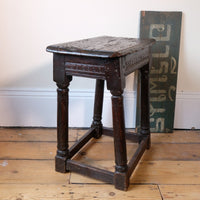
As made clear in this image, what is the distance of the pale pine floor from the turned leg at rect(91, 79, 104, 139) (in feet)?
0.20

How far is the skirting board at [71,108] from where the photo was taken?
180cm

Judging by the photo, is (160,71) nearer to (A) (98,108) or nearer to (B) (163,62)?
(B) (163,62)

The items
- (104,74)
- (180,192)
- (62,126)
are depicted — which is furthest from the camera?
(62,126)

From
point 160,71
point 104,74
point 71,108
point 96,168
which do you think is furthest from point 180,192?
point 71,108

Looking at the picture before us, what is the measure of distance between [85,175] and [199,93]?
0.92 m

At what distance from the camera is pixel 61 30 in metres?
1.70

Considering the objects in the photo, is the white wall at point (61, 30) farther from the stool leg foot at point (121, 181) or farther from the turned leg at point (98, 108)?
the stool leg foot at point (121, 181)

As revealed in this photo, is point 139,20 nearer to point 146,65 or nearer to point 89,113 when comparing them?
point 146,65

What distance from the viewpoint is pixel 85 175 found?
1.31 m

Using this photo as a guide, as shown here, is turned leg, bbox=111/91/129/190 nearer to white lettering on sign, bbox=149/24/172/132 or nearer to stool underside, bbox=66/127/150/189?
stool underside, bbox=66/127/150/189

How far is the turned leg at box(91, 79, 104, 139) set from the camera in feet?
5.32

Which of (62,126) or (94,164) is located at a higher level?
(62,126)

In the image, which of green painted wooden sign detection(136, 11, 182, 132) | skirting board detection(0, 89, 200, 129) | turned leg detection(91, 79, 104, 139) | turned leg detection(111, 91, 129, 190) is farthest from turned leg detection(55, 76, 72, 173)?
green painted wooden sign detection(136, 11, 182, 132)

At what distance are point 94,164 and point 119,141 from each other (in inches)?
12.2
